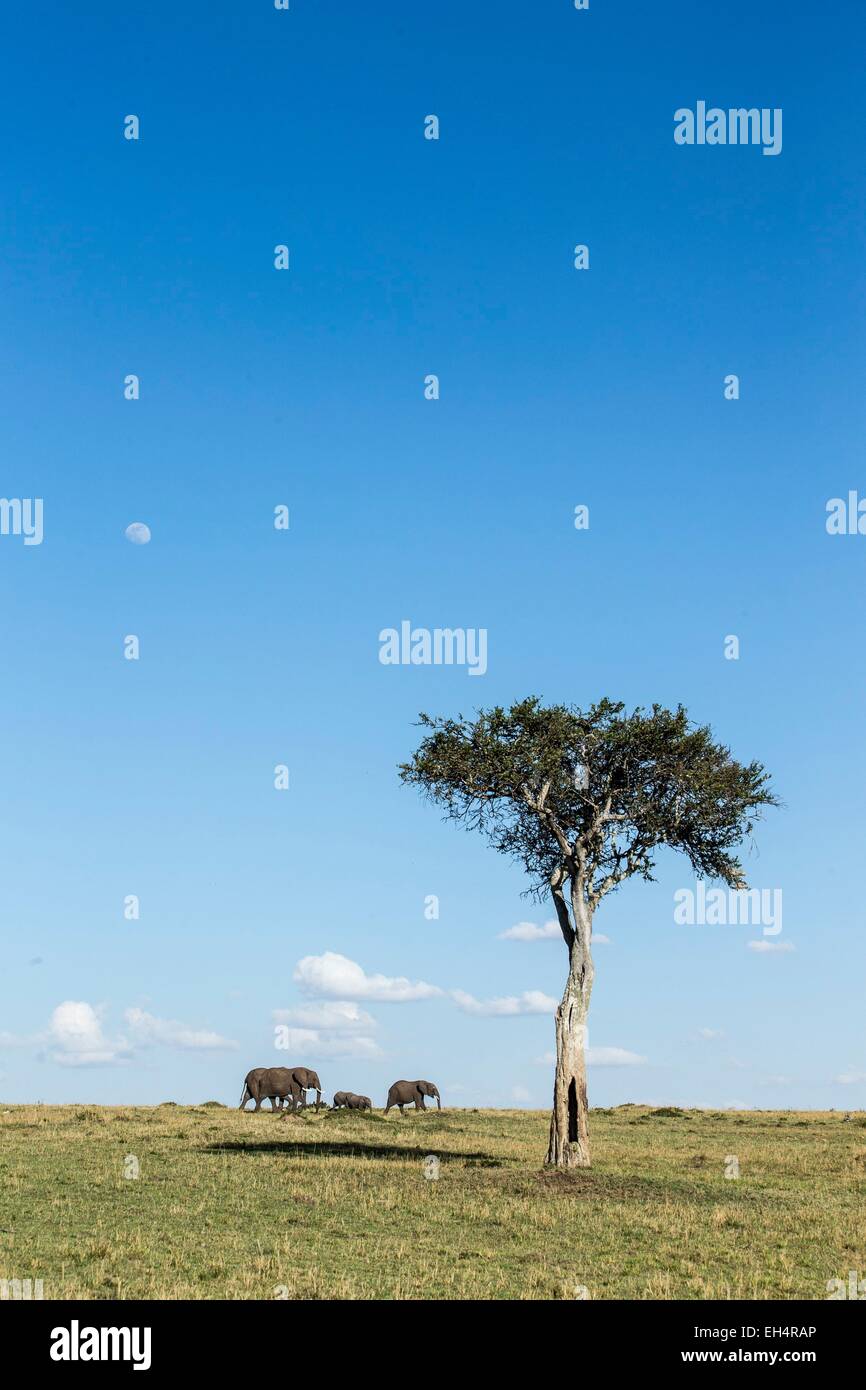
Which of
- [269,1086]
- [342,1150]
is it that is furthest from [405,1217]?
[269,1086]

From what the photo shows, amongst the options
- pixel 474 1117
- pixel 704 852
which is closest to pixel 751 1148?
pixel 704 852

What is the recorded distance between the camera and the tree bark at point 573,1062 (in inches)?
1496

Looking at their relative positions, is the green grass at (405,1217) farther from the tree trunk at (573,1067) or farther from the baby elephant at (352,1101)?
the baby elephant at (352,1101)

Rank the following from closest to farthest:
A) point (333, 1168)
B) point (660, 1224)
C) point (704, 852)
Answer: point (660, 1224)
point (333, 1168)
point (704, 852)

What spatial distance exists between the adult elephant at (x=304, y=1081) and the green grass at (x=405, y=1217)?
22.3 m

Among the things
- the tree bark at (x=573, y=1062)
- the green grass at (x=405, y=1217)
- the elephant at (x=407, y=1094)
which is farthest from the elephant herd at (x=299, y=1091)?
the tree bark at (x=573, y=1062)

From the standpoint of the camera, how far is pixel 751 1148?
50.6 meters

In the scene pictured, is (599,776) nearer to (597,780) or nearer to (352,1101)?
(597,780)

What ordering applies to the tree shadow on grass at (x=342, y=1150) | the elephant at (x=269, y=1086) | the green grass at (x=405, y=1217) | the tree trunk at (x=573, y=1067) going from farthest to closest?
the elephant at (x=269, y=1086)
the tree shadow on grass at (x=342, y=1150)
the tree trunk at (x=573, y=1067)
the green grass at (x=405, y=1217)

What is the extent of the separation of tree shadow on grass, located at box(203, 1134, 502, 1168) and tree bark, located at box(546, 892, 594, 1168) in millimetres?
2667

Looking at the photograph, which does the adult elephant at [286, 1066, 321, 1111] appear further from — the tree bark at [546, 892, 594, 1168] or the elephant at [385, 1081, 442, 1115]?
the tree bark at [546, 892, 594, 1168]
